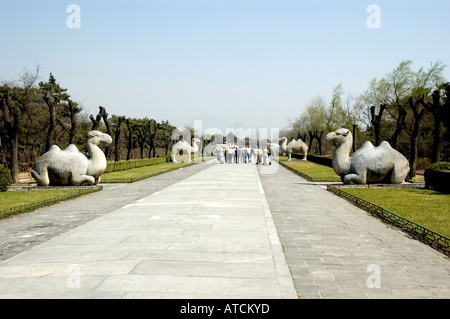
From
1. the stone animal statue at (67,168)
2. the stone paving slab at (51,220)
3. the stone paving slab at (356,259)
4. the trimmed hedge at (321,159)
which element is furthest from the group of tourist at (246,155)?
the stone paving slab at (356,259)

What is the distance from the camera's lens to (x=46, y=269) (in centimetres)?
595

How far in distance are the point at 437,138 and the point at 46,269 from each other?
74.3ft

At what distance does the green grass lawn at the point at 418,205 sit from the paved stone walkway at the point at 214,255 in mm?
1113

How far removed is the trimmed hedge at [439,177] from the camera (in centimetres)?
1720

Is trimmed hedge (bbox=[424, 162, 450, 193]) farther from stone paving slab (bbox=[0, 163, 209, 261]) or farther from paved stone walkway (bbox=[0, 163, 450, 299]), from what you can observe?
stone paving slab (bbox=[0, 163, 209, 261])

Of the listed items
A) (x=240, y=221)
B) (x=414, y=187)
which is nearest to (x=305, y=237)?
(x=240, y=221)

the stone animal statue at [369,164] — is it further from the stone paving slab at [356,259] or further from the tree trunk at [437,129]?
the stone paving slab at [356,259]

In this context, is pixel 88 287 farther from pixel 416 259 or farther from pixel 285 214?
pixel 285 214

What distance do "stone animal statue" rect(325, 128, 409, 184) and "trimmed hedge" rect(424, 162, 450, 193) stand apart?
1102mm

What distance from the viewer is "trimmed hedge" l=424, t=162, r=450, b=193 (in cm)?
1720

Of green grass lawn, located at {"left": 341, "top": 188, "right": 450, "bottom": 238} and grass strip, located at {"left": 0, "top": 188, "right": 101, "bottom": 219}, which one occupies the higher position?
grass strip, located at {"left": 0, "top": 188, "right": 101, "bottom": 219}

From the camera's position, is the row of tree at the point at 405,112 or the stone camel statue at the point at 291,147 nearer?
the row of tree at the point at 405,112

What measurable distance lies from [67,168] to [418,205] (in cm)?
1477

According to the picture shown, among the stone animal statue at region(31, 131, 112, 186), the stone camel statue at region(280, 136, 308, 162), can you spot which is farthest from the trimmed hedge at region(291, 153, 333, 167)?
the stone animal statue at region(31, 131, 112, 186)
